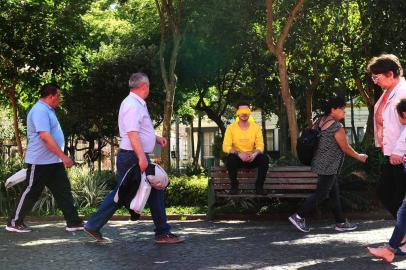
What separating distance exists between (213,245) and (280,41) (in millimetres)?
6004

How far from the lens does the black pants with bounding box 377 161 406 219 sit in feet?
21.7

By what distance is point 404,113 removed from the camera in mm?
6305

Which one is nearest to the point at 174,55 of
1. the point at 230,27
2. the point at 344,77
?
the point at 230,27

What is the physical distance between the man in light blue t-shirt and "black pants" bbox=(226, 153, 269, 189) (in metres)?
2.49

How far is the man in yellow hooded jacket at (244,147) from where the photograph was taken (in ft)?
32.5

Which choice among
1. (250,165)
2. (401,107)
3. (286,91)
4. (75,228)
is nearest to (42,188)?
(75,228)

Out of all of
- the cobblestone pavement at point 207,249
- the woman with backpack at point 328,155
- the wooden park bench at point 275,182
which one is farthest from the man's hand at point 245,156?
the woman with backpack at point 328,155

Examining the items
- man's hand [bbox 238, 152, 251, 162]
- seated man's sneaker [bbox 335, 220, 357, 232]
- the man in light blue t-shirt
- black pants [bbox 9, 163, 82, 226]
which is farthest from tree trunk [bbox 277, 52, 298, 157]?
black pants [bbox 9, 163, 82, 226]

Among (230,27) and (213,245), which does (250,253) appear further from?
(230,27)

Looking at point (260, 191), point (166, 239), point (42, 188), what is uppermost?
point (42, 188)

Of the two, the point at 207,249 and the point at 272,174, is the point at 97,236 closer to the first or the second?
the point at 207,249

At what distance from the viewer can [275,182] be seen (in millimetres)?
10258

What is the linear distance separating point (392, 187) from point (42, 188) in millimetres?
4641

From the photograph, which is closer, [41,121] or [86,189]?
[41,121]
